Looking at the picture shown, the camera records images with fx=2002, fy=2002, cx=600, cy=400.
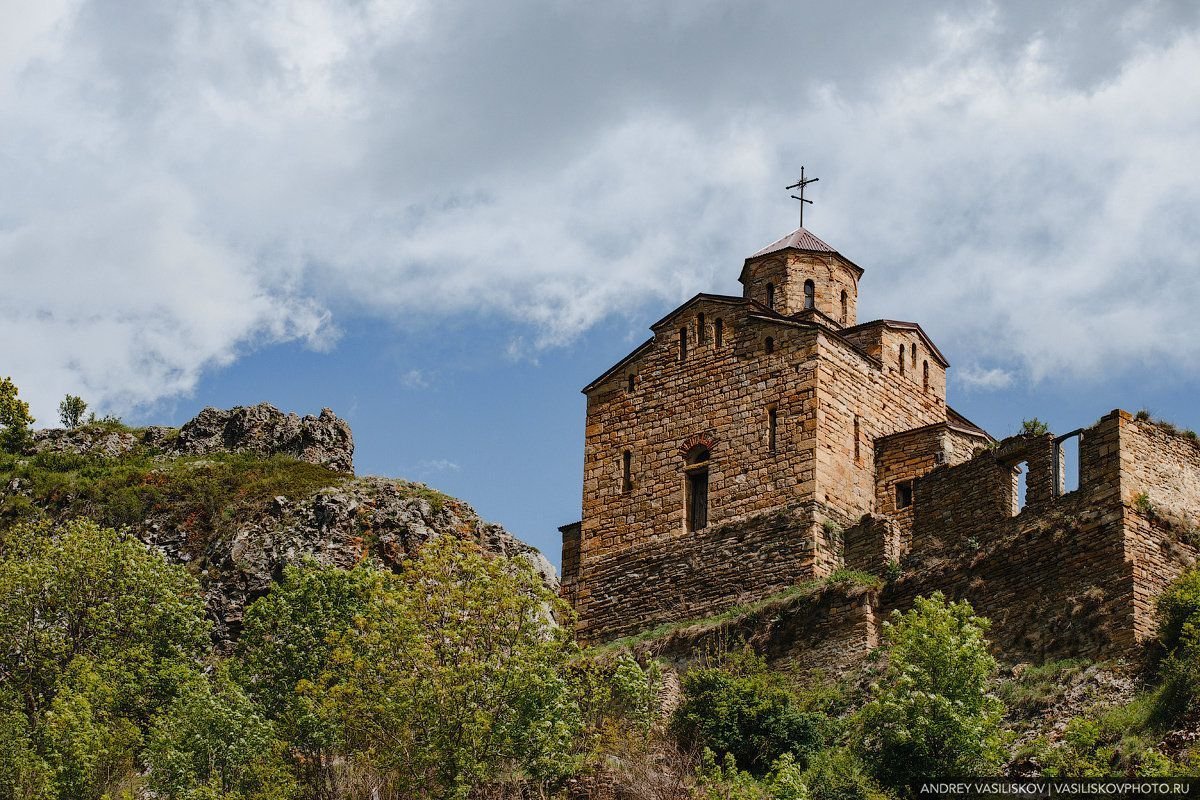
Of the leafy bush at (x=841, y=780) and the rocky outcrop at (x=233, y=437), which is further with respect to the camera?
Result: the rocky outcrop at (x=233, y=437)

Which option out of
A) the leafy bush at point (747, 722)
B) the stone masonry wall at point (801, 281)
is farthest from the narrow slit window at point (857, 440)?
the leafy bush at point (747, 722)

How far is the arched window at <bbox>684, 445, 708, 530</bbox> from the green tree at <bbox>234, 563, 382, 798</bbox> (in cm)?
655

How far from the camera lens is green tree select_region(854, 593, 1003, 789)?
27547 mm

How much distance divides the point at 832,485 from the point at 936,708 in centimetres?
970

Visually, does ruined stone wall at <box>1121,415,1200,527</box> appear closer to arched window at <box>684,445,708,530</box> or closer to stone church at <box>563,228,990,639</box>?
stone church at <box>563,228,990,639</box>

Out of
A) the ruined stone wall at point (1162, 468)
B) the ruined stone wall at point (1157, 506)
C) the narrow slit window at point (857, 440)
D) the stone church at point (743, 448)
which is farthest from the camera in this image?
the narrow slit window at point (857, 440)

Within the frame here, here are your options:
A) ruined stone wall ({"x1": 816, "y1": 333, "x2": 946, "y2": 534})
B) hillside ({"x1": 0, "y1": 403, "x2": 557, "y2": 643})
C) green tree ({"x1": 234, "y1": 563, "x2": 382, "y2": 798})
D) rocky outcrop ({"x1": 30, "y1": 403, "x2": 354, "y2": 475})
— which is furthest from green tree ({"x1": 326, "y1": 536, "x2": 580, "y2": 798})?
rocky outcrop ({"x1": 30, "y1": 403, "x2": 354, "y2": 475})

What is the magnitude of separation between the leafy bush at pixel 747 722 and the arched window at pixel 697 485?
603 cm

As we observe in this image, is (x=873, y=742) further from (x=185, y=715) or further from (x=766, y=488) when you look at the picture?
(x=185, y=715)

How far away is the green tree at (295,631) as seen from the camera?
113 ft

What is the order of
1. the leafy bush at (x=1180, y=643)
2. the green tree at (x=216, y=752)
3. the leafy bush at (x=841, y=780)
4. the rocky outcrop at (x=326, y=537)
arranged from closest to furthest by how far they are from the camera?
the leafy bush at (x=1180, y=643)
the leafy bush at (x=841, y=780)
the green tree at (x=216, y=752)
the rocky outcrop at (x=326, y=537)

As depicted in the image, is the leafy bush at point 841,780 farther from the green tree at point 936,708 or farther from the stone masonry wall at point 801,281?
the stone masonry wall at point 801,281

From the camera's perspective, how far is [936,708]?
90.9 ft

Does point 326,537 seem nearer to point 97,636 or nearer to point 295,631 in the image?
point 97,636
